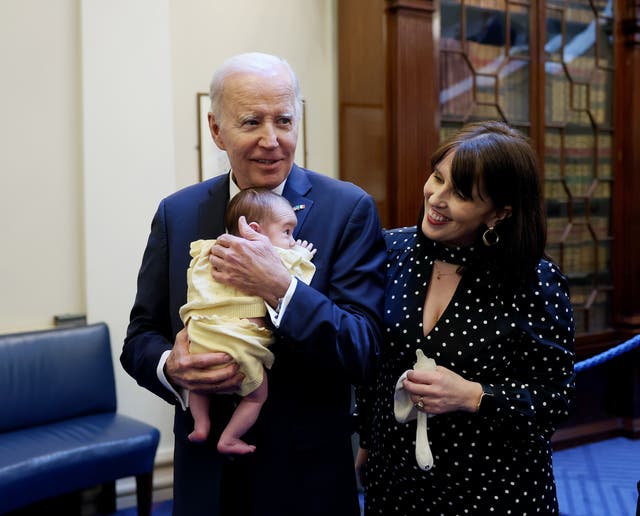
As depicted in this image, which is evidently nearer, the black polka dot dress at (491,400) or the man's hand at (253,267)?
the man's hand at (253,267)

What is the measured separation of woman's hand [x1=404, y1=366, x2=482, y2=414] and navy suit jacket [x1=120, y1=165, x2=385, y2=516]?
0.16m

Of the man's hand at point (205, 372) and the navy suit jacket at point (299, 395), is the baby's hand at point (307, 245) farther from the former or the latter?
the man's hand at point (205, 372)

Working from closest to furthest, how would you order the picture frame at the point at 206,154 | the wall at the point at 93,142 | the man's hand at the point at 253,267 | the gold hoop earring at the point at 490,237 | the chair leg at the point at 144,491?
the man's hand at the point at 253,267, the gold hoop earring at the point at 490,237, the chair leg at the point at 144,491, the wall at the point at 93,142, the picture frame at the point at 206,154

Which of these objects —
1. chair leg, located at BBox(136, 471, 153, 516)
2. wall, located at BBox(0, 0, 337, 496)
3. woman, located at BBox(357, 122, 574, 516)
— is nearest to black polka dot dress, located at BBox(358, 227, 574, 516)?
woman, located at BBox(357, 122, 574, 516)

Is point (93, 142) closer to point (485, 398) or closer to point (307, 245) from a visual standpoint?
point (307, 245)

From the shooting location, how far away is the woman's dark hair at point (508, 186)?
163 cm

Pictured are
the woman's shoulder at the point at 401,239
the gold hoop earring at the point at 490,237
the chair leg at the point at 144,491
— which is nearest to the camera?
the gold hoop earring at the point at 490,237

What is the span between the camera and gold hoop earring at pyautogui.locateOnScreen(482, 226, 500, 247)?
5.49ft

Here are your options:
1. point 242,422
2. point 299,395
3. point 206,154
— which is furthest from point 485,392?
point 206,154

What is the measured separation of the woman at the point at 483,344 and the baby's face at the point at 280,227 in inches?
13.7

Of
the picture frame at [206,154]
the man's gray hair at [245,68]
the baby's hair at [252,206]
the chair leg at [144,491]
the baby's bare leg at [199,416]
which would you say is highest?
the picture frame at [206,154]

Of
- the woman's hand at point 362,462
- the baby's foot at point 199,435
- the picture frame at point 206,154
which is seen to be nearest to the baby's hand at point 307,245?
the baby's foot at point 199,435

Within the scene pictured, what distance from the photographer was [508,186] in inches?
64.7

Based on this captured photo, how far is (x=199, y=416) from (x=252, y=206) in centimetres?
47
